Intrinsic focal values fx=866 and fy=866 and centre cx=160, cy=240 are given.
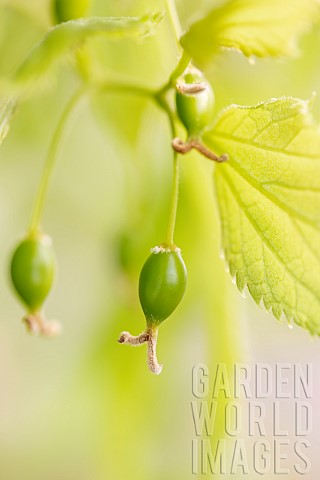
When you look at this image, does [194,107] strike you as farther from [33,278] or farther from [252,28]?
[33,278]

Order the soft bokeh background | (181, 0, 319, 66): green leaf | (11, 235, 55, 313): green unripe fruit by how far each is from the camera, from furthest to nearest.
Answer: the soft bokeh background
(11, 235, 55, 313): green unripe fruit
(181, 0, 319, 66): green leaf

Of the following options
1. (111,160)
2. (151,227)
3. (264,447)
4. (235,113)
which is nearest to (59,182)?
(111,160)

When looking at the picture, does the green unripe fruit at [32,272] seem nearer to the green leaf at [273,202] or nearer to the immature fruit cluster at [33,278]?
the immature fruit cluster at [33,278]

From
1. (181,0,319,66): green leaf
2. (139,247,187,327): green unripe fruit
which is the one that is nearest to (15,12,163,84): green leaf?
(181,0,319,66): green leaf

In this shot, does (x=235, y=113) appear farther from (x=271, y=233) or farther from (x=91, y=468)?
(x=91, y=468)

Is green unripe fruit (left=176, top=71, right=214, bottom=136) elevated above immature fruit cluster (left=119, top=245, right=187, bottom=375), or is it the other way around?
green unripe fruit (left=176, top=71, right=214, bottom=136)

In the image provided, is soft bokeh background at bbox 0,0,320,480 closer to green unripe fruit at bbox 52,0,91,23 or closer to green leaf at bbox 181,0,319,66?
green unripe fruit at bbox 52,0,91,23

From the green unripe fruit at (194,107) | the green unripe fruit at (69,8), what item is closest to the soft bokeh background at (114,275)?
the green unripe fruit at (69,8)
